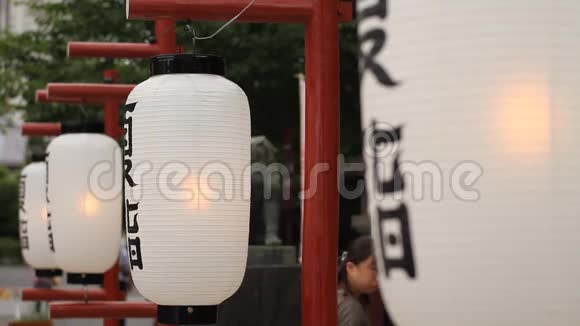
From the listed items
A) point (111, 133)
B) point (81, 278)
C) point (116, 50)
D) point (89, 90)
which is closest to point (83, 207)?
point (81, 278)

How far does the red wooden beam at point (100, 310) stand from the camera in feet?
29.7

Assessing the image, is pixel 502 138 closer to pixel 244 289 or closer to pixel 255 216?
pixel 244 289

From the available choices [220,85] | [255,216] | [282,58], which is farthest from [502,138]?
[282,58]

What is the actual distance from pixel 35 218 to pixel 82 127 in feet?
9.63

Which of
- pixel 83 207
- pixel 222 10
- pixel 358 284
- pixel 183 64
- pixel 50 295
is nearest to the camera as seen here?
pixel 183 64

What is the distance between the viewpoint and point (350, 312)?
255 inches

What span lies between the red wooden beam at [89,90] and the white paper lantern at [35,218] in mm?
2038

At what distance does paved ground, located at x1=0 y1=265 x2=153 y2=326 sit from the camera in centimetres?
1770

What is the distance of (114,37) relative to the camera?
1408cm

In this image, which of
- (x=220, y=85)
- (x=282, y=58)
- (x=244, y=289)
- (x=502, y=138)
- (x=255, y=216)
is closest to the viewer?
(x=502, y=138)

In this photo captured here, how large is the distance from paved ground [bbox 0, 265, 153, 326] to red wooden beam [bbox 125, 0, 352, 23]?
11595 mm

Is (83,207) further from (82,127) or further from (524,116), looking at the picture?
(524,116)

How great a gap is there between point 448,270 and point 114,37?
36.2ft

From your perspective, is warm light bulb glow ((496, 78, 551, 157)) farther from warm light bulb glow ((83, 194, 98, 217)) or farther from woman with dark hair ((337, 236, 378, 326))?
warm light bulb glow ((83, 194, 98, 217))
